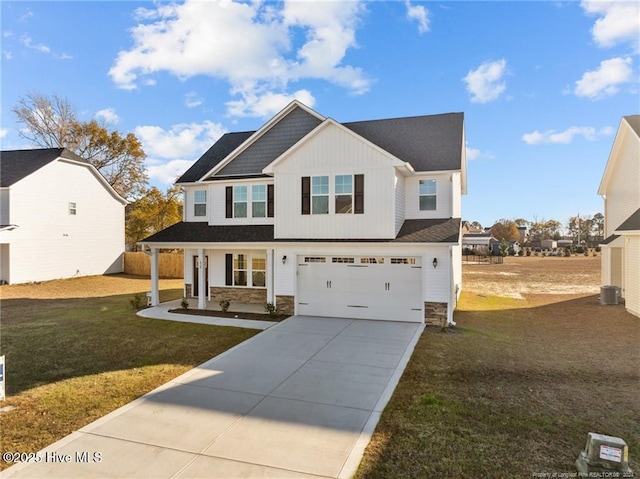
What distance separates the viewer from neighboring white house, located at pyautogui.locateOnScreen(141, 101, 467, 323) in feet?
43.1

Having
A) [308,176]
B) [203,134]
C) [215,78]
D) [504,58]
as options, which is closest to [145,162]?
[203,134]

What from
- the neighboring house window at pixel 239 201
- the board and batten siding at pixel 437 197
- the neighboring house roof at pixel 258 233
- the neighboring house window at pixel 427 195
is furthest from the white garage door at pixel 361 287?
the neighboring house window at pixel 239 201

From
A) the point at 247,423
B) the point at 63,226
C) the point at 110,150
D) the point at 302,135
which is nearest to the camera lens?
the point at 247,423

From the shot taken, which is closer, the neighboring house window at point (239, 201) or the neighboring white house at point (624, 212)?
the neighboring white house at point (624, 212)

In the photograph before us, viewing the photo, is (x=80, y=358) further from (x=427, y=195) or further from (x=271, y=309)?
(x=427, y=195)

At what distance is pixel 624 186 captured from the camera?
17.6 m

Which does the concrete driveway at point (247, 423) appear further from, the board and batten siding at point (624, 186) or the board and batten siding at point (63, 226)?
the board and batten siding at point (63, 226)

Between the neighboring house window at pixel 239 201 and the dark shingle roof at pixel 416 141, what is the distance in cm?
78

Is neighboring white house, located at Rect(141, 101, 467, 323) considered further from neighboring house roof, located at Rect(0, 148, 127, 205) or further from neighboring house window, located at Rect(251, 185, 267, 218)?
neighboring house roof, located at Rect(0, 148, 127, 205)

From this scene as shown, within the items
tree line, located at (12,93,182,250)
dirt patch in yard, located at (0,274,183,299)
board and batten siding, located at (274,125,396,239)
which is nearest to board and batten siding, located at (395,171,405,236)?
board and batten siding, located at (274,125,396,239)

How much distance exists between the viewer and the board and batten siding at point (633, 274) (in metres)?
14.2

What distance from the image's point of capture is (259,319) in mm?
13867

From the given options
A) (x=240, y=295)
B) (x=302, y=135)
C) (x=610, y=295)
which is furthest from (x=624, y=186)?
(x=240, y=295)

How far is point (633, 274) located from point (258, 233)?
1473cm
